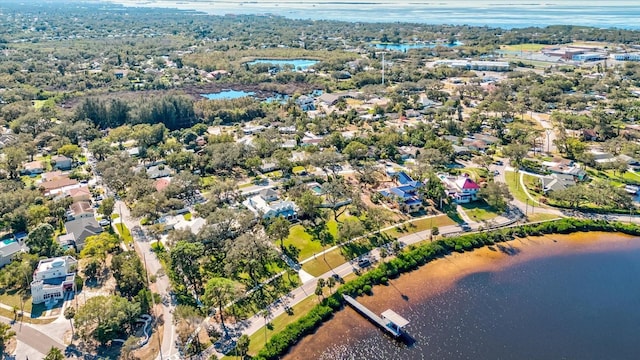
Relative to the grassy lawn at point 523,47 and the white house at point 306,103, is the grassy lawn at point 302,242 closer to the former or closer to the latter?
the white house at point 306,103

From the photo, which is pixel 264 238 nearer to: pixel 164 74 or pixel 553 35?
pixel 164 74

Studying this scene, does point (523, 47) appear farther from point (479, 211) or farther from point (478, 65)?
point (479, 211)

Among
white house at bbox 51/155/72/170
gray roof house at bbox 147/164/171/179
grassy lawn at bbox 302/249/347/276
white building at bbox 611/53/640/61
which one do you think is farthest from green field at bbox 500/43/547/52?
white house at bbox 51/155/72/170

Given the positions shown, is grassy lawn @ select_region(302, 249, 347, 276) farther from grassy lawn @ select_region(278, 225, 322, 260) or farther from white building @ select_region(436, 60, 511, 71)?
white building @ select_region(436, 60, 511, 71)

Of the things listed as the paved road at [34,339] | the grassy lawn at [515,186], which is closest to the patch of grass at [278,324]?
the paved road at [34,339]

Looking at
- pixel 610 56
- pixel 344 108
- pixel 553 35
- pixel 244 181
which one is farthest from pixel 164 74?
pixel 553 35

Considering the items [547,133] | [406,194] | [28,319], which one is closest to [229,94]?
[406,194]
